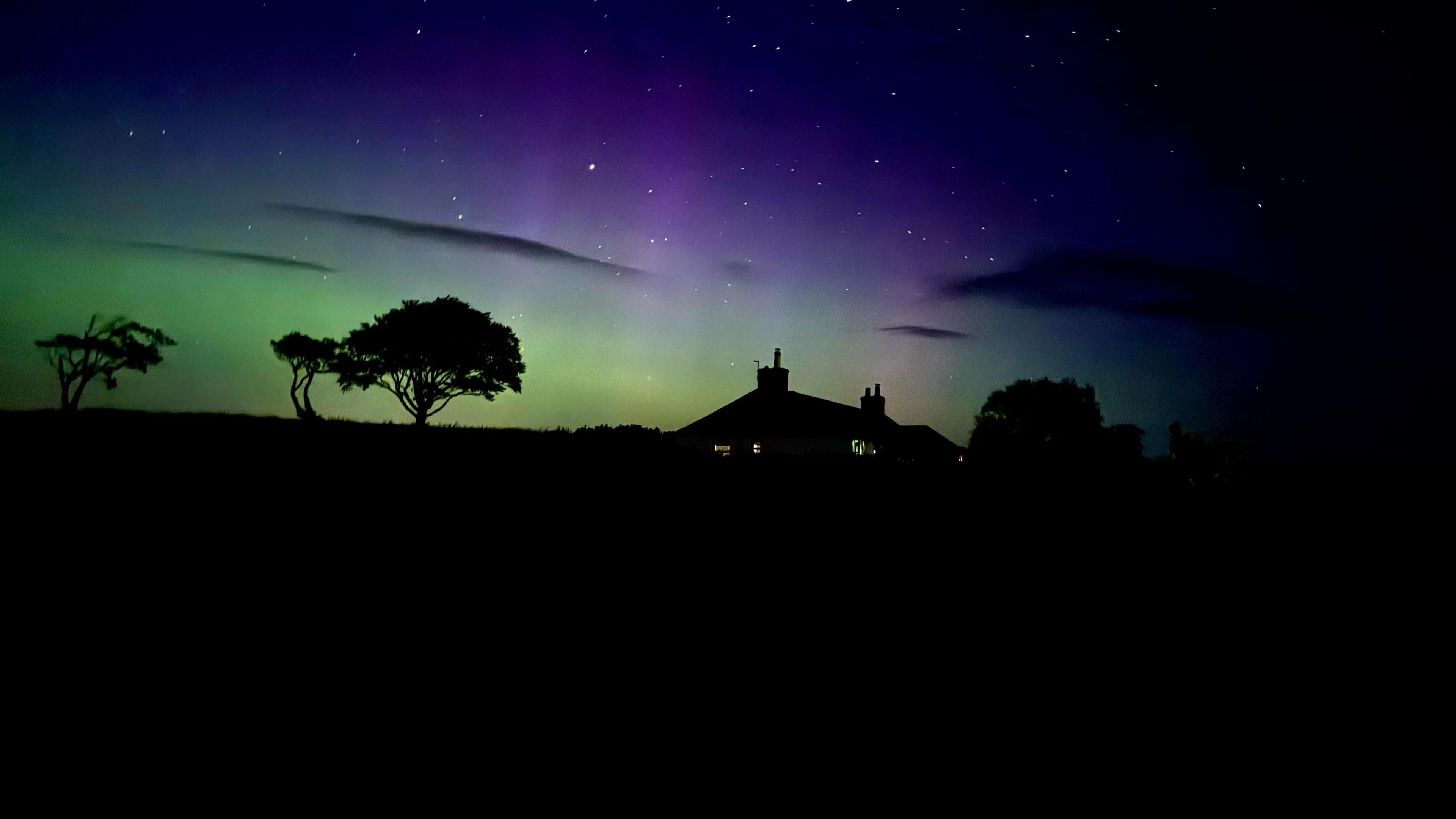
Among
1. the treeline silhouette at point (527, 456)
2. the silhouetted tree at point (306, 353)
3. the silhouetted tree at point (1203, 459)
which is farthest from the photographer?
the silhouetted tree at point (306, 353)

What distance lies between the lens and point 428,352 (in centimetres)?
3759

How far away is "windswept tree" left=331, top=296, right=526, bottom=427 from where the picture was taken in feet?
123

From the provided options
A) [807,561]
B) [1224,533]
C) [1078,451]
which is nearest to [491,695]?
[807,561]

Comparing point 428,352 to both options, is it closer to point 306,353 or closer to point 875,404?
point 306,353

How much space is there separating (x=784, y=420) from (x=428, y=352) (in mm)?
21613

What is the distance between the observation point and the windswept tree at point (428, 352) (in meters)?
37.4

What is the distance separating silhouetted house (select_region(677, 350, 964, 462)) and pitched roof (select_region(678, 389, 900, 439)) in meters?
0.04

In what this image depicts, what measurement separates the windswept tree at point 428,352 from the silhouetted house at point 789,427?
42.8 feet

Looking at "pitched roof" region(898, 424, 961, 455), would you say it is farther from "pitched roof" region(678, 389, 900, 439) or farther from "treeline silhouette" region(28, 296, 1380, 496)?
"treeline silhouette" region(28, 296, 1380, 496)

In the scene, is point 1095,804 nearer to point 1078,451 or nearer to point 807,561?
point 807,561

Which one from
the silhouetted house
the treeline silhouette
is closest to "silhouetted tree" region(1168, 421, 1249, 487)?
the treeline silhouette

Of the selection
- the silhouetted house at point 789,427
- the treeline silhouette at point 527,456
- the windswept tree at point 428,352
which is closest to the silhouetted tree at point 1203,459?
the treeline silhouette at point 527,456

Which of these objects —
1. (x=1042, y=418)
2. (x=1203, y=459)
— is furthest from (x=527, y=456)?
(x=1042, y=418)

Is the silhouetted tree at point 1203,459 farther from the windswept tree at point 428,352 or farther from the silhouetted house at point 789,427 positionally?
the windswept tree at point 428,352
